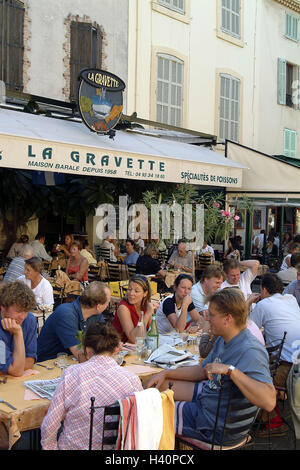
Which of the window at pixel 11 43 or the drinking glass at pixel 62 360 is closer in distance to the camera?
the drinking glass at pixel 62 360

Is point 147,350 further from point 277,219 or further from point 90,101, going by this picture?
point 277,219

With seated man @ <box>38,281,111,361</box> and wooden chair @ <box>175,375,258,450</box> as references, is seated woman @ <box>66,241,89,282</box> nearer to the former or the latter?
seated man @ <box>38,281,111,361</box>

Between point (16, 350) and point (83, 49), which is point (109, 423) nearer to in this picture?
point (16, 350)

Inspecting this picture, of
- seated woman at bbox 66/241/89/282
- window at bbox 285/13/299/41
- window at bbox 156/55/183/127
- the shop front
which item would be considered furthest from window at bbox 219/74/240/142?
seated woman at bbox 66/241/89/282

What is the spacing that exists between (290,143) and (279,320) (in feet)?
59.4

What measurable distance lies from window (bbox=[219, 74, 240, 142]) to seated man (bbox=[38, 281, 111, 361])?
14.5 m

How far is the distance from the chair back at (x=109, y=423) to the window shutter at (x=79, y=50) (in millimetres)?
11914

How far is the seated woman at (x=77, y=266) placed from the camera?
29.4 feet

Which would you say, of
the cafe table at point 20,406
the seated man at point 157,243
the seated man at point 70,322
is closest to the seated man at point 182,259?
the seated man at point 157,243

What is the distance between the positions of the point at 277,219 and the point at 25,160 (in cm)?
1778

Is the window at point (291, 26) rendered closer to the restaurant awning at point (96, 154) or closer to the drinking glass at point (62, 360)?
the restaurant awning at point (96, 154)

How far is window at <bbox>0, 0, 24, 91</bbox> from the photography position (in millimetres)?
12562

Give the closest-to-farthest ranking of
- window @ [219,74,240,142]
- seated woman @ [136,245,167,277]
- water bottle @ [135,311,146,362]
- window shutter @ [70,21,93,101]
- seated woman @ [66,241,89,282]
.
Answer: water bottle @ [135,311,146,362] < seated woman @ [66,241,89,282] < seated woman @ [136,245,167,277] < window shutter @ [70,21,93,101] < window @ [219,74,240,142]

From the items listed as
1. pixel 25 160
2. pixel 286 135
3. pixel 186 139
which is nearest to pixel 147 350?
pixel 25 160
